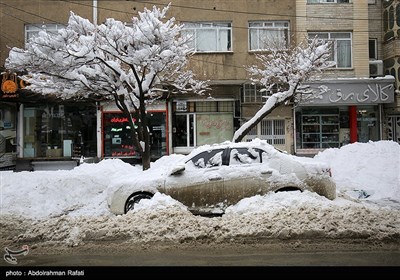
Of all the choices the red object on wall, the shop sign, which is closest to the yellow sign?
the shop sign

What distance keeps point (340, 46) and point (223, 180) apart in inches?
164

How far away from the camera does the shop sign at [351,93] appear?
4.60 m

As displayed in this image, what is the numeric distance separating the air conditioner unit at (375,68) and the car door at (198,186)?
2.40 m

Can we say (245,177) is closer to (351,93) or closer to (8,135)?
(351,93)

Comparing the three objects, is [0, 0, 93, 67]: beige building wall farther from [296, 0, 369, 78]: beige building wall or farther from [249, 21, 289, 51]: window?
[296, 0, 369, 78]: beige building wall

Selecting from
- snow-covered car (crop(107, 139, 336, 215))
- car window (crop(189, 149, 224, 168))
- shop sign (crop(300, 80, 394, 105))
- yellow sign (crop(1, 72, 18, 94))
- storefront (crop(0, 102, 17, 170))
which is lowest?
snow-covered car (crop(107, 139, 336, 215))

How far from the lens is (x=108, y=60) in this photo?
5.68m

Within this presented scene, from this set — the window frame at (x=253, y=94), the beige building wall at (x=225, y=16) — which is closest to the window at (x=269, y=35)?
the beige building wall at (x=225, y=16)

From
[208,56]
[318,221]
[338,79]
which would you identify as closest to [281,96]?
[338,79]

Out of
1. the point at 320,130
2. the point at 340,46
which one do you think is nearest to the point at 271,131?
the point at 320,130

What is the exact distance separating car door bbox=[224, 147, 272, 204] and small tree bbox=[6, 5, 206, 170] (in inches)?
73.7

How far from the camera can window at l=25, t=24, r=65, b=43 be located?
17.0ft

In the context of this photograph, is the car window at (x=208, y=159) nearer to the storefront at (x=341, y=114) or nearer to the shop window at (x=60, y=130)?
the storefront at (x=341, y=114)
